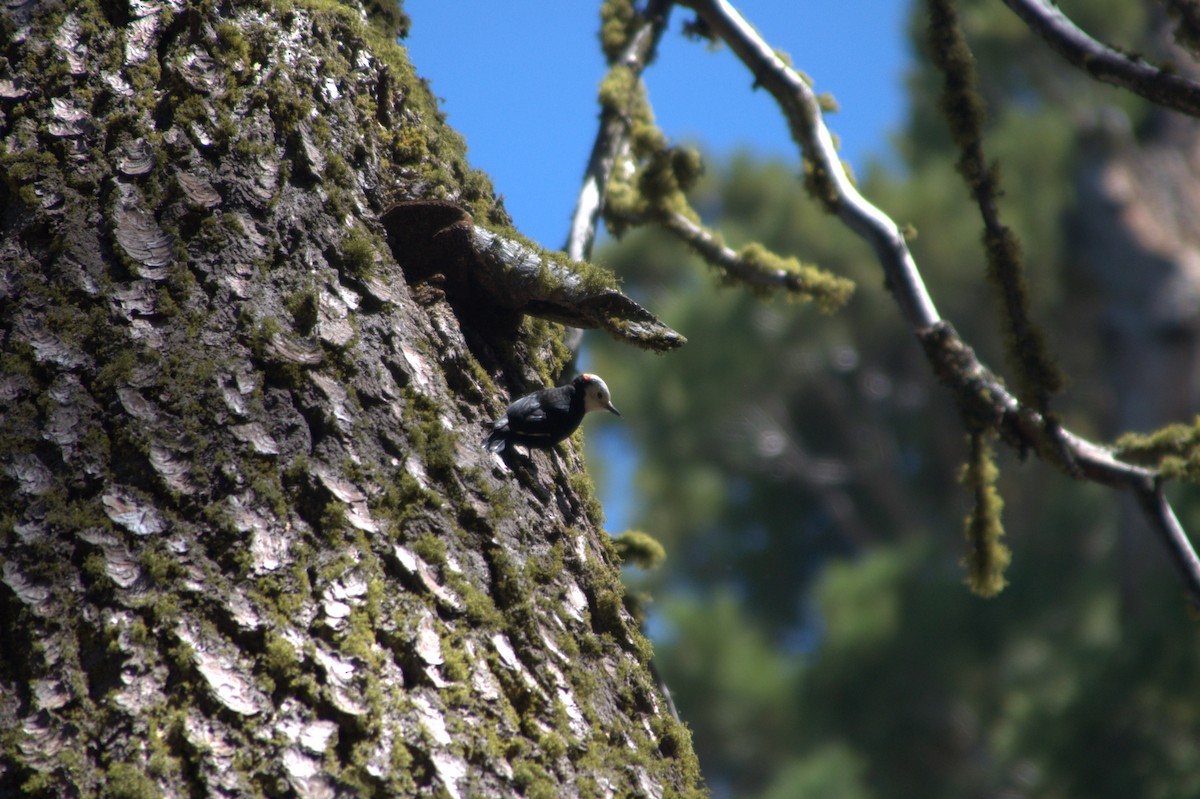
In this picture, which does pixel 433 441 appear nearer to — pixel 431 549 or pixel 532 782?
pixel 431 549

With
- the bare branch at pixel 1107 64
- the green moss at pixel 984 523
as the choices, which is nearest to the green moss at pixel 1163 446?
the green moss at pixel 984 523

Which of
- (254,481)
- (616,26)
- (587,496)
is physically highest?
(616,26)

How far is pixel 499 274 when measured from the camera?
1.58m

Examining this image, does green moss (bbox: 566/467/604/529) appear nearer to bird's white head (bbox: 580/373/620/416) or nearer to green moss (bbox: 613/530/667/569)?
bird's white head (bbox: 580/373/620/416)

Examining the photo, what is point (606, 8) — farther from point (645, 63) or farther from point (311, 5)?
point (311, 5)

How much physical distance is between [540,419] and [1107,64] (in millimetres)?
1169

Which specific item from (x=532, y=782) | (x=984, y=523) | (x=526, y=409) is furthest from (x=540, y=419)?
(x=984, y=523)

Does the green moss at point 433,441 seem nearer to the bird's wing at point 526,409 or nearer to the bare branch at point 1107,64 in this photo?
the bird's wing at point 526,409

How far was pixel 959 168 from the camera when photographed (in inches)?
78.4

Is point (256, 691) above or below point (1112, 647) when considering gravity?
below

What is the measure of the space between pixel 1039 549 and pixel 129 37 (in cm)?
1367

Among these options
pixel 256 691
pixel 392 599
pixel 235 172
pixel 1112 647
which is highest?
pixel 1112 647

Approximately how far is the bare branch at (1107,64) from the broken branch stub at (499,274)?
0.91 m

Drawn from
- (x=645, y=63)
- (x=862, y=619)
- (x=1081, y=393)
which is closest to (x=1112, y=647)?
(x=862, y=619)
